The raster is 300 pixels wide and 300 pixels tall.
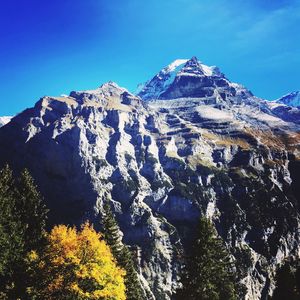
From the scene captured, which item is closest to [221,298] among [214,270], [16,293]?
A: [214,270]

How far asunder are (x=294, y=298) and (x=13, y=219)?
173ft

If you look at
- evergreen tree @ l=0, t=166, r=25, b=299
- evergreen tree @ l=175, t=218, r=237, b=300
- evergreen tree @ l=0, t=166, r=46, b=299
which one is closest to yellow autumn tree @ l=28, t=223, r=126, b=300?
evergreen tree @ l=0, t=166, r=46, b=299

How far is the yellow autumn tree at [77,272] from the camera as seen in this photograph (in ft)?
164

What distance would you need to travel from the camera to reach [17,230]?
218 feet

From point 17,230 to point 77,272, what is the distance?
813 inches

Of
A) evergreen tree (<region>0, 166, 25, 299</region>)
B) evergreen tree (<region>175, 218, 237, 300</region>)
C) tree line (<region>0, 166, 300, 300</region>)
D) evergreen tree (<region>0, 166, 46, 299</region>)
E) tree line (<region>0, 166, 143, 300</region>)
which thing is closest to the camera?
tree line (<region>0, 166, 143, 300</region>)

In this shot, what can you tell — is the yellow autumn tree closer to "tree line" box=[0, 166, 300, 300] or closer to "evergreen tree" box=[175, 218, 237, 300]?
"tree line" box=[0, 166, 300, 300]

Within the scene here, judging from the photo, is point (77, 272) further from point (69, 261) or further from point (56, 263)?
point (56, 263)

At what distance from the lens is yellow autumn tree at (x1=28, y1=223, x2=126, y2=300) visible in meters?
49.9

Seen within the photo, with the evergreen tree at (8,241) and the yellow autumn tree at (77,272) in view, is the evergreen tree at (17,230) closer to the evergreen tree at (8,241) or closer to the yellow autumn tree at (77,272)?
the evergreen tree at (8,241)

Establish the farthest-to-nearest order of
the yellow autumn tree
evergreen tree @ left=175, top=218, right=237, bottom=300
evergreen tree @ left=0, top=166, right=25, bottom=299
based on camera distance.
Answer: evergreen tree @ left=0, top=166, right=25, bottom=299
evergreen tree @ left=175, top=218, right=237, bottom=300
the yellow autumn tree

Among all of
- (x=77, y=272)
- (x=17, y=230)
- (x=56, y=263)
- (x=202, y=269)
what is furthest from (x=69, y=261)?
(x=202, y=269)

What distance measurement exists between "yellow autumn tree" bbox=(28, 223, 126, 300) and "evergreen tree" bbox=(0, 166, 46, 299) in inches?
217

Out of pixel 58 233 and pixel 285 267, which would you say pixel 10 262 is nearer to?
pixel 58 233
